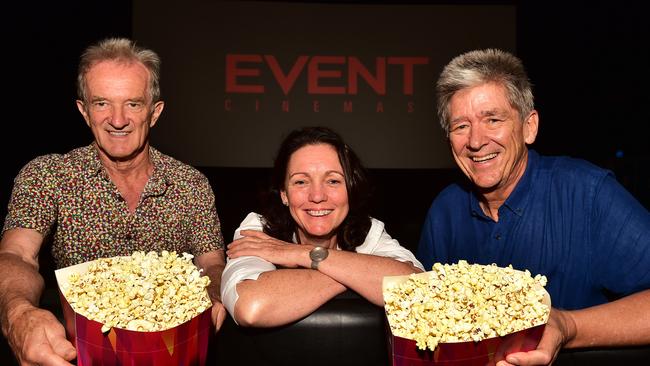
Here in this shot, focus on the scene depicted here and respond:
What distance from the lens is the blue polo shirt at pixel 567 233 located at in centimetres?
154

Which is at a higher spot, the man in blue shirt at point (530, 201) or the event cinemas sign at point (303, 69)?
the event cinemas sign at point (303, 69)

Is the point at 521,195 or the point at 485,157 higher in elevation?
the point at 485,157

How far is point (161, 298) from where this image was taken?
920 mm

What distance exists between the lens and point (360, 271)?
4.62 feet

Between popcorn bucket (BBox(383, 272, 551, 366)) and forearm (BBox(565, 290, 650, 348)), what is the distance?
0.29 m

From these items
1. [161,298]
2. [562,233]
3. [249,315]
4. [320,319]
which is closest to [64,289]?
[161,298]

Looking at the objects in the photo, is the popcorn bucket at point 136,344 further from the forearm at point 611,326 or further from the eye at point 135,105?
the eye at point 135,105

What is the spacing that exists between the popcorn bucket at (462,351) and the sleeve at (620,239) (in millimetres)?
742

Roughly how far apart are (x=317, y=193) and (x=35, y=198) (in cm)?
Answer: 94

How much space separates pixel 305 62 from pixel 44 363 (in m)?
5.80

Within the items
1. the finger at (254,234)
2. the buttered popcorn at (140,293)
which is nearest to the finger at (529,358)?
the buttered popcorn at (140,293)

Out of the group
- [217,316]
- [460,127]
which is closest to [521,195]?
[460,127]

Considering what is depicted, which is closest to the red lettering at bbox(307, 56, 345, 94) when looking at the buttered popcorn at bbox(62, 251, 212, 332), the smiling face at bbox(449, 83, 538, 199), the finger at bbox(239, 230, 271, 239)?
the smiling face at bbox(449, 83, 538, 199)

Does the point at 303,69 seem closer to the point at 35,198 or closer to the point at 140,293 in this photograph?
the point at 35,198
